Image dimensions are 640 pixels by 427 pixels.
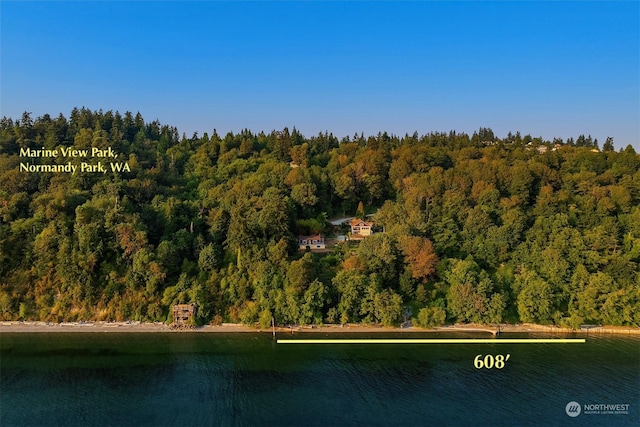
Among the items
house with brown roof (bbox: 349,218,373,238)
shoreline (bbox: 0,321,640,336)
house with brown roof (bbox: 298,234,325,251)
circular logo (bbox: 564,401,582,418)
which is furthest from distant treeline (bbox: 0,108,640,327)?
circular logo (bbox: 564,401,582,418)

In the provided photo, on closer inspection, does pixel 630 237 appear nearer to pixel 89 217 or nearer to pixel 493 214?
pixel 493 214

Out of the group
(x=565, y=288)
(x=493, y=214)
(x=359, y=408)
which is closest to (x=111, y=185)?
(x=359, y=408)

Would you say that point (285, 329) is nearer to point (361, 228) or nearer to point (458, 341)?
point (458, 341)

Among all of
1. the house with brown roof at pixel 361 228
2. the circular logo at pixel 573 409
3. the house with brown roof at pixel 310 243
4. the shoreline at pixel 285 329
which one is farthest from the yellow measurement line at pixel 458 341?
the house with brown roof at pixel 361 228

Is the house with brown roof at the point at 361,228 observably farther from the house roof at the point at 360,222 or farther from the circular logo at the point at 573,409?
the circular logo at the point at 573,409

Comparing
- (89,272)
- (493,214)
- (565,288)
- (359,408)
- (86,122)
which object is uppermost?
(86,122)

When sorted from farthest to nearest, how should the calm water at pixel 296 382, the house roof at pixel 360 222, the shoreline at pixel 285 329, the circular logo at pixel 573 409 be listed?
the house roof at pixel 360 222, the shoreline at pixel 285 329, the circular logo at pixel 573 409, the calm water at pixel 296 382
